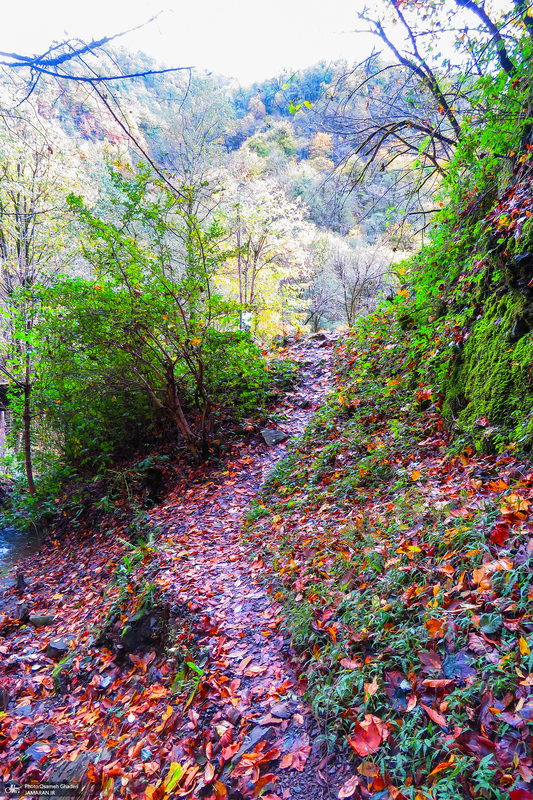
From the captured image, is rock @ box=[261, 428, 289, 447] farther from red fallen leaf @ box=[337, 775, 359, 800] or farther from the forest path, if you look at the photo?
red fallen leaf @ box=[337, 775, 359, 800]

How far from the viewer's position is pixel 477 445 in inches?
129

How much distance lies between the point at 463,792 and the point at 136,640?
122 inches

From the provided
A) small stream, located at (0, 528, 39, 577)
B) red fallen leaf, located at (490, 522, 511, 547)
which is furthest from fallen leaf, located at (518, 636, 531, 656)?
small stream, located at (0, 528, 39, 577)

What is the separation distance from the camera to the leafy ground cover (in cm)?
159

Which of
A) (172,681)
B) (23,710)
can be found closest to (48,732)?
(23,710)

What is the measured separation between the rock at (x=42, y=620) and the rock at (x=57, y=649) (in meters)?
0.68

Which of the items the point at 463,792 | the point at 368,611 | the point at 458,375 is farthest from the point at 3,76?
the point at 458,375

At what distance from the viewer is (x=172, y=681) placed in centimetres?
294

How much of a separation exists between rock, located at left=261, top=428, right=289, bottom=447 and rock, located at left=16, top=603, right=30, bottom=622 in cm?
441

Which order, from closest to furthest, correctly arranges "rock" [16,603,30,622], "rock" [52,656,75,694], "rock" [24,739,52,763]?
1. "rock" [24,739,52,763]
2. "rock" [52,656,75,694]
3. "rock" [16,603,30,622]

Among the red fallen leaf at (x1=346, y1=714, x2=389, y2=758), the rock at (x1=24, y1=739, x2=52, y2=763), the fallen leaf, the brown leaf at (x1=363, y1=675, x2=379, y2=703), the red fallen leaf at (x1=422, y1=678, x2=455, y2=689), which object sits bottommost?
the rock at (x1=24, y1=739, x2=52, y2=763)

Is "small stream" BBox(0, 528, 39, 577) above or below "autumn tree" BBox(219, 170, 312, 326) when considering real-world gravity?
below

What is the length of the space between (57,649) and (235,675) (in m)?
2.69

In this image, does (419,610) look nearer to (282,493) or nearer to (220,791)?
(220,791)
